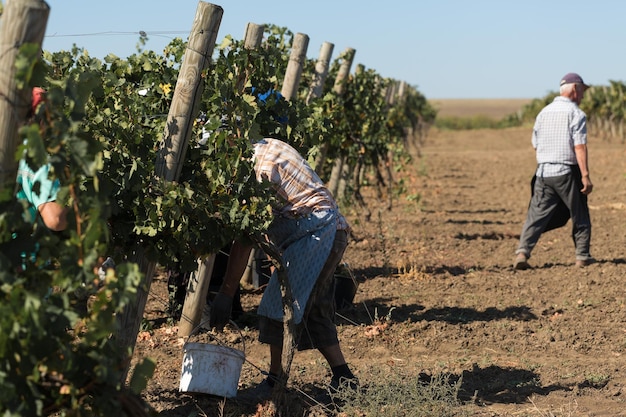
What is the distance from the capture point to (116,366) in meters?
2.97

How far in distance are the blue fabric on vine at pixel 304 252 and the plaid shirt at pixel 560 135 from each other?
464cm

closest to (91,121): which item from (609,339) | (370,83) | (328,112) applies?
(609,339)

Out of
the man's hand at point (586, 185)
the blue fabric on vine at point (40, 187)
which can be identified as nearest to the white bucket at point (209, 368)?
the blue fabric on vine at point (40, 187)

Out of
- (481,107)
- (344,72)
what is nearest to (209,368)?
(344,72)

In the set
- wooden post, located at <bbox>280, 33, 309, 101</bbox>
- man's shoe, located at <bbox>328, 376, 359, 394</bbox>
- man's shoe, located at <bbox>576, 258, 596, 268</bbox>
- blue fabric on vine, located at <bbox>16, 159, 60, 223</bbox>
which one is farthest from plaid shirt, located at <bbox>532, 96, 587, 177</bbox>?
blue fabric on vine, located at <bbox>16, 159, 60, 223</bbox>

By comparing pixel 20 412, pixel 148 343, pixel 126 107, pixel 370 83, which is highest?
pixel 370 83

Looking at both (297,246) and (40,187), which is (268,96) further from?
(40,187)

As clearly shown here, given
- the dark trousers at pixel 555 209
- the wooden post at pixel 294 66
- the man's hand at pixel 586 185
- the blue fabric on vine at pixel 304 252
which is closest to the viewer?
the blue fabric on vine at pixel 304 252

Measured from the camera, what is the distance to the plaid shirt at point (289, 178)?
183 inches

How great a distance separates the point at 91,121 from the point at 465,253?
6286 mm

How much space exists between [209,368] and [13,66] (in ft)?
7.23

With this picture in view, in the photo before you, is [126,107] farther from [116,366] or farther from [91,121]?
[116,366]

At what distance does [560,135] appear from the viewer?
29.3ft

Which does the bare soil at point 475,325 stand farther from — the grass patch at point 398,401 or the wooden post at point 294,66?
the wooden post at point 294,66
